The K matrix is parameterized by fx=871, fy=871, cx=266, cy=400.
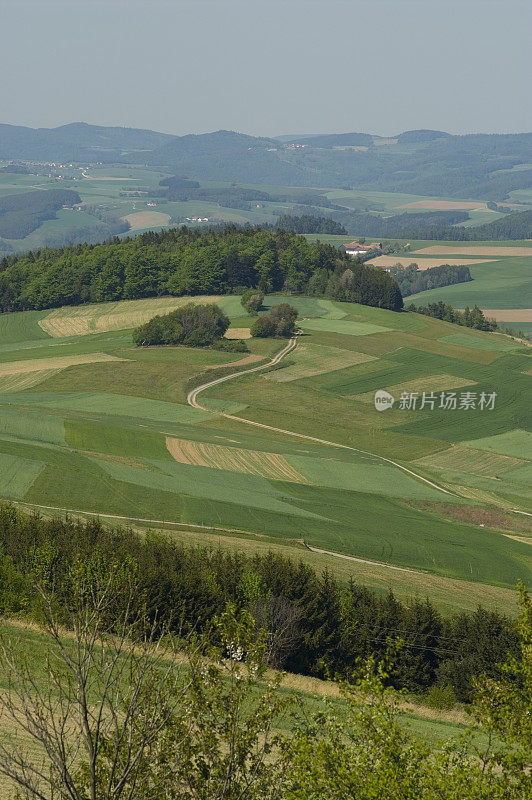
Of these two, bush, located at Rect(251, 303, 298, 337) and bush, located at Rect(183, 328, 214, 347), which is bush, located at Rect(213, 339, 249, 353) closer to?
bush, located at Rect(183, 328, 214, 347)

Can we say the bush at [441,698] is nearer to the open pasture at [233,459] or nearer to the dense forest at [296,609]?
the dense forest at [296,609]

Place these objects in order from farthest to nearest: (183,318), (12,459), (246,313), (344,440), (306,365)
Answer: (246,313) → (183,318) → (306,365) → (344,440) → (12,459)

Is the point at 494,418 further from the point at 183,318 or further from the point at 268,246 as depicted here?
the point at 268,246

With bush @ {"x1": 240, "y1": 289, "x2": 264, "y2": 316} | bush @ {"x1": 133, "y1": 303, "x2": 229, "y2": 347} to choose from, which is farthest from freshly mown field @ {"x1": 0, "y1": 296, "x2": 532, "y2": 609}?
bush @ {"x1": 133, "y1": 303, "x2": 229, "y2": 347}

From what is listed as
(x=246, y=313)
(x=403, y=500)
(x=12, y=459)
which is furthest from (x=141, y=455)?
(x=246, y=313)

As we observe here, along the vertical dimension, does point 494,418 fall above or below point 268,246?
below

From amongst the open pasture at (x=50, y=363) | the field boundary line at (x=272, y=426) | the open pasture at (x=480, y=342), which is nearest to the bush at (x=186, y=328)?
the open pasture at (x=50, y=363)
